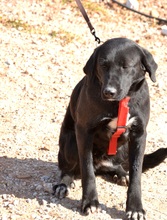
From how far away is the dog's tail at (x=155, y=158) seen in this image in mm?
5004

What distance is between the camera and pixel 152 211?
461 centimetres

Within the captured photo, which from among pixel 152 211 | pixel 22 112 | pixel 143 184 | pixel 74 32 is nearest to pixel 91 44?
pixel 74 32

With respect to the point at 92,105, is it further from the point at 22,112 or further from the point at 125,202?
the point at 22,112

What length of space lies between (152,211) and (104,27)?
4609mm

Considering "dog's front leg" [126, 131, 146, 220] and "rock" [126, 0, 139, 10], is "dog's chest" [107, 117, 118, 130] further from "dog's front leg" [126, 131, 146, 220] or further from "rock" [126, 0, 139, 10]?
"rock" [126, 0, 139, 10]

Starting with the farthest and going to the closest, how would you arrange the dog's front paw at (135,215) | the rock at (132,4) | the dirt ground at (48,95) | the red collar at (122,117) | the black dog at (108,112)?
the rock at (132,4)
the dirt ground at (48,95)
the dog's front paw at (135,215)
the red collar at (122,117)
the black dog at (108,112)

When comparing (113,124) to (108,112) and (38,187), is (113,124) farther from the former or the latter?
(38,187)

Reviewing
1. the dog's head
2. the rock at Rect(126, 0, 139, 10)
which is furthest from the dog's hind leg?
the rock at Rect(126, 0, 139, 10)

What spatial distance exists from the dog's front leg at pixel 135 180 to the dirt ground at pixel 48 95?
162 millimetres

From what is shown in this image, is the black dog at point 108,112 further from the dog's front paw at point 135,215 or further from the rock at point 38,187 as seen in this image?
the rock at point 38,187

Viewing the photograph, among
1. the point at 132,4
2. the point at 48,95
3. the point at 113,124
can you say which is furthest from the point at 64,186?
the point at 132,4

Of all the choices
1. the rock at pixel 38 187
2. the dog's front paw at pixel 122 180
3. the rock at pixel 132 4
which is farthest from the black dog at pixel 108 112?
the rock at pixel 132 4

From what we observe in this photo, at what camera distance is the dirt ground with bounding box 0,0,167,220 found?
4.60 m

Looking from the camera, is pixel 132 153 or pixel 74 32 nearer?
pixel 132 153
